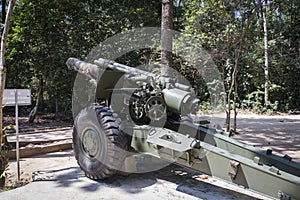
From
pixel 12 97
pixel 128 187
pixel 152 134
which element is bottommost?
pixel 128 187

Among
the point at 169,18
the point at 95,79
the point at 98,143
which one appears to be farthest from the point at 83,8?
the point at 98,143

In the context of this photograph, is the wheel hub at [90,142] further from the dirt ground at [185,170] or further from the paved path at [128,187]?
the dirt ground at [185,170]

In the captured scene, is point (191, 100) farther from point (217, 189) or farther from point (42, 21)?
point (42, 21)

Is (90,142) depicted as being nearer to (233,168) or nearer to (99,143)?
(99,143)

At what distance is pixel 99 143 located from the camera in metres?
3.32

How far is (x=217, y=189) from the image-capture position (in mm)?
3248

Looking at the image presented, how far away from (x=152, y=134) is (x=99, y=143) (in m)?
0.63

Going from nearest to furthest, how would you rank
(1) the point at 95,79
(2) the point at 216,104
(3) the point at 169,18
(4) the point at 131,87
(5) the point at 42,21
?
1. (4) the point at 131,87
2. (1) the point at 95,79
3. (3) the point at 169,18
4. (5) the point at 42,21
5. (2) the point at 216,104

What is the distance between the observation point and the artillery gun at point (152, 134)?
2695 mm

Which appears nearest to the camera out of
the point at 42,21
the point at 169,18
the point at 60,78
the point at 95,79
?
the point at 95,79

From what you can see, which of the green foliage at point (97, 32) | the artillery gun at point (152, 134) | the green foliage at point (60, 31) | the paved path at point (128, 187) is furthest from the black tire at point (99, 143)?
the green foliage at point (60, 31)

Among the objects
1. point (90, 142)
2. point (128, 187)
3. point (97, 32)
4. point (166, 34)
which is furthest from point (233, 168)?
point (97, 32)

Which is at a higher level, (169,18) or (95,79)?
(169,18)

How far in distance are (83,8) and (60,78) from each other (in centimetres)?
221
